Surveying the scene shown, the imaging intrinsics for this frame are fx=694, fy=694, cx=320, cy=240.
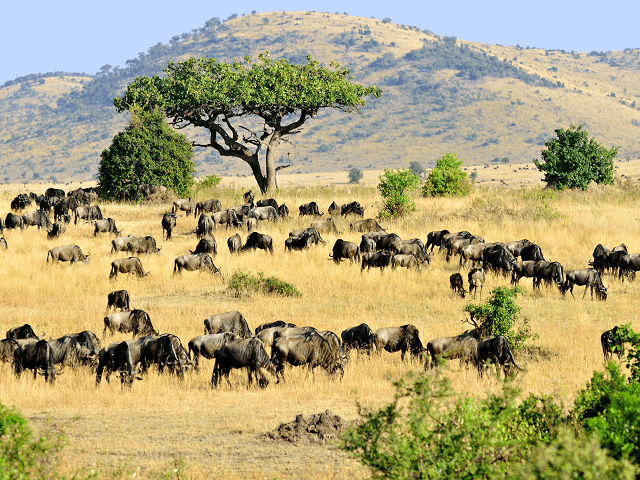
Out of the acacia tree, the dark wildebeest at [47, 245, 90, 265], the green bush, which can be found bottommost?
the dark wildebeest at [47, 245, 90, 265]

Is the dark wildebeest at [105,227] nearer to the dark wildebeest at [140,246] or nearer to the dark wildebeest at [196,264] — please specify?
the dark wildebeest at [140,246]

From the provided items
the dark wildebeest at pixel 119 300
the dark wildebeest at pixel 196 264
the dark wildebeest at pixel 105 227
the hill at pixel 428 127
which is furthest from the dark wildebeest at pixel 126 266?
the hill at pixel 428 127

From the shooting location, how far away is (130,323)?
48.6ft

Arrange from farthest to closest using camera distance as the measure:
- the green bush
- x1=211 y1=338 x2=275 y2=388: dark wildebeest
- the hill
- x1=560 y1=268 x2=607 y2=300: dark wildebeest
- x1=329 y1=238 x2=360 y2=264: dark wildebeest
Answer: the hill < the green bush < x1=329 y1=238 x2=360 y2=264: dark wildebeest < x1=560 y1=268 x2=607 y2=300: dark wildebeest < x1=211 y1=338 x2=275 y2=388: dark wildebeest

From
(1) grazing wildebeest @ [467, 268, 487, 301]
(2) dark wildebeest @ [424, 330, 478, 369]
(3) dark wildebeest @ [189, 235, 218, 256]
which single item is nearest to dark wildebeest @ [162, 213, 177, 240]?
(3) dark wildebeest @ [189, 235, 218, 256]

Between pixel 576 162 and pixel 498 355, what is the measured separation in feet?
93.9

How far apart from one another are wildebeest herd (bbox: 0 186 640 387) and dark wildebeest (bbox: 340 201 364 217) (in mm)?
46

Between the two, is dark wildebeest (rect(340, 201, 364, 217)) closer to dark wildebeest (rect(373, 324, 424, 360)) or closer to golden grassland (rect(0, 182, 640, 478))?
golden grassland (rect(0, 182, 640, 478))

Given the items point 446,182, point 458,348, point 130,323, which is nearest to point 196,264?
point 130,323

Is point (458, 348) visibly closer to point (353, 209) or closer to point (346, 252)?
point (346, 252)

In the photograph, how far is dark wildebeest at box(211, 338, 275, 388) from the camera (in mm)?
11484

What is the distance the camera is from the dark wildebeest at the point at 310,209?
32.4 metres

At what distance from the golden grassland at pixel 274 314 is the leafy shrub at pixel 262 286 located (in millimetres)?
376

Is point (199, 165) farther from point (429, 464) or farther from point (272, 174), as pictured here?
point (429, 464)
